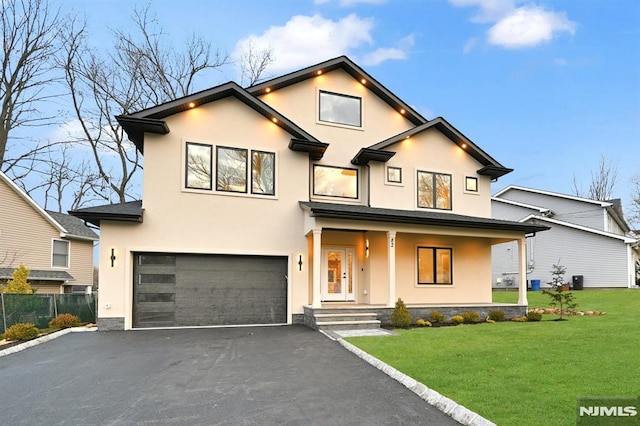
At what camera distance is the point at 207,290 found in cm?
1162

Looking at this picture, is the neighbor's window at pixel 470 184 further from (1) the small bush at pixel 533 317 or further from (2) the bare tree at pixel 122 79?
(2) the bare tree at pixel 122 79

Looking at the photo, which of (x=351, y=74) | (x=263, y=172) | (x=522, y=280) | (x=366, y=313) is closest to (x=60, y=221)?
(x=263, y=172)

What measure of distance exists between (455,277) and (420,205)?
2933 mm

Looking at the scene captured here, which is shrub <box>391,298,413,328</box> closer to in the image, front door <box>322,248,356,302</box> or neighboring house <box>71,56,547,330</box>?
neighboring house <box>71,56,547,330</box>

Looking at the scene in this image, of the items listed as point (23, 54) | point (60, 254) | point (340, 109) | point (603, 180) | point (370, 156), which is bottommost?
point (60, 254)

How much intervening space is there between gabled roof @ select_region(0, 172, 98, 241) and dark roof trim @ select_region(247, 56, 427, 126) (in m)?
13.6

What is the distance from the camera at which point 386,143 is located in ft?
45.4

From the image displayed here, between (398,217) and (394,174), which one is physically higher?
(394,174)

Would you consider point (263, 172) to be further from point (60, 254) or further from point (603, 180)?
point (603, 180)

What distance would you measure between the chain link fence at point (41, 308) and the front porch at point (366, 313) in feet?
22.7

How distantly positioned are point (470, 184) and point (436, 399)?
11.8 metres

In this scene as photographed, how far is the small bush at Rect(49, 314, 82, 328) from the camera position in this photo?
1103cm

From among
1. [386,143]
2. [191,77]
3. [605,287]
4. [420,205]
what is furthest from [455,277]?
[191,77]

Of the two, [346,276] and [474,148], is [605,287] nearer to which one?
[474,148]
